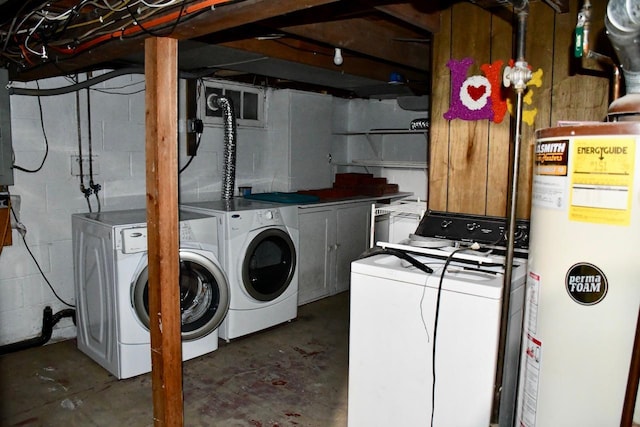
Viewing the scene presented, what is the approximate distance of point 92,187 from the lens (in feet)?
11.8

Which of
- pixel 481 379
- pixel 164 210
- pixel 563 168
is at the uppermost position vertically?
pixel 563 168

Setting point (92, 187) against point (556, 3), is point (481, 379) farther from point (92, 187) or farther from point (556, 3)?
point (92, 187)

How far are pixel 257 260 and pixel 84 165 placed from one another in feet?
4.66

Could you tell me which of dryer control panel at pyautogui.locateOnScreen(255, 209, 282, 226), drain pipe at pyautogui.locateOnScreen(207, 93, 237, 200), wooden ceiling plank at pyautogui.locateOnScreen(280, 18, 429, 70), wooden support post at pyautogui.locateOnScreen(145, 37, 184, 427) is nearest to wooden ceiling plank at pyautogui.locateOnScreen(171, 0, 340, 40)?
wooden support post at pyautogui.locateOnScreen(145, 37, 184, 427)

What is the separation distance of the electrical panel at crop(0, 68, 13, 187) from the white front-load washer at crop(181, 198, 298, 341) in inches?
46.1

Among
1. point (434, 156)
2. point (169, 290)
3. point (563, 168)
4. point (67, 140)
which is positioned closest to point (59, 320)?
point (67, 140)

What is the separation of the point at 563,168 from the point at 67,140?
3.22 m

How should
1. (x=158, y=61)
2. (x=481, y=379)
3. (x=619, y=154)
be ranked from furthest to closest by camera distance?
(x=158, y=61)
(x=481, y=379)
(x=619, y=154)

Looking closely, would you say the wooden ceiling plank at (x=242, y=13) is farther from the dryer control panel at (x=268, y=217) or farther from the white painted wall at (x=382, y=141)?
the white painted wall at (x=382, y=141)

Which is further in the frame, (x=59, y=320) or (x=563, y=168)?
(x=59, y=320)

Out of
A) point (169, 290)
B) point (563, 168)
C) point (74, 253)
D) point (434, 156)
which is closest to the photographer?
point (563, 168)

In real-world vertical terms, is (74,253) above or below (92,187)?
below

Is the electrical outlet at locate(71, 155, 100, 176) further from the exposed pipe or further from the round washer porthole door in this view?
the exposed pipe

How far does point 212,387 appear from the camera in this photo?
2.97 m
